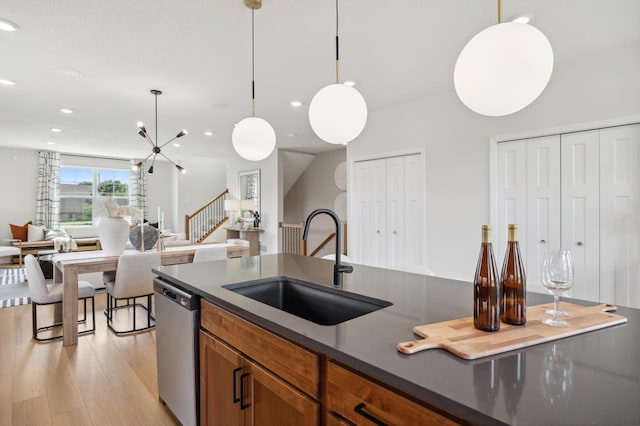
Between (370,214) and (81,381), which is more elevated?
(370,214)

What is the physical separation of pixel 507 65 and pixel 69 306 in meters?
3.79

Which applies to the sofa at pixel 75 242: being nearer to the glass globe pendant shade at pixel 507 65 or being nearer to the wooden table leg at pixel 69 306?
the wooden table leg at pixel 69 306

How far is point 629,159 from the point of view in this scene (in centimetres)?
283

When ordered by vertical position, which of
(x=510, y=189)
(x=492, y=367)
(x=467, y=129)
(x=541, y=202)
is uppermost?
(x=467, y=129)

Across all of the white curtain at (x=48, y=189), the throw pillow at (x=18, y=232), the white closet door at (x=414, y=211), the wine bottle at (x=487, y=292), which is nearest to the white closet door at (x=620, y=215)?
the white closet door at (x=414, y=211)

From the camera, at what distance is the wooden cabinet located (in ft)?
3.43

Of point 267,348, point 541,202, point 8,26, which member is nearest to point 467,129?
point 541,202

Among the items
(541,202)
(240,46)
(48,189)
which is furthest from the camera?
(48,189)

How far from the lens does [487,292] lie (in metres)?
0.96

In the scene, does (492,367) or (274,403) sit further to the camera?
(274,403)

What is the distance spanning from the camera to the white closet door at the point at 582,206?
3.00 meters

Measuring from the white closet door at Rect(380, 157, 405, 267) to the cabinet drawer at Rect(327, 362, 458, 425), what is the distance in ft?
11.7

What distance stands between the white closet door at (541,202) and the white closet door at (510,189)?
44 mm

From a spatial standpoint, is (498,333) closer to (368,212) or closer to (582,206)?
(582,206)
